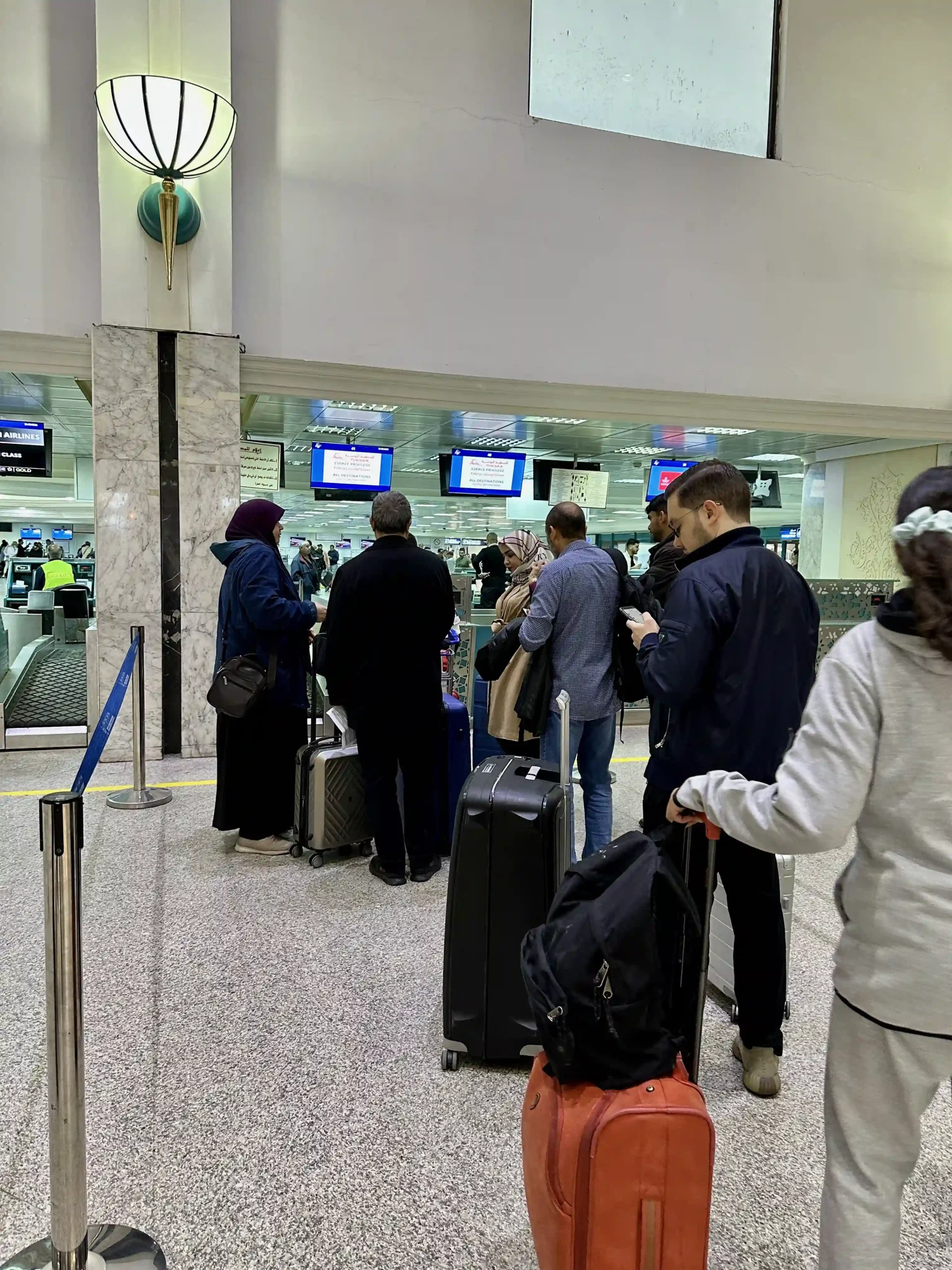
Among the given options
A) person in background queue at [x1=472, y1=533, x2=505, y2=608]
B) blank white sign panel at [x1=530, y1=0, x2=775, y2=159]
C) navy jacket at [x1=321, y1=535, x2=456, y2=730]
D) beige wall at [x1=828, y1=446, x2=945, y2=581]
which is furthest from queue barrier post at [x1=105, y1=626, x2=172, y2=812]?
beige wall at [x1=828, y1=446, x2=945, y2=581]

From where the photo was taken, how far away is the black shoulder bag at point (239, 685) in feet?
11.7

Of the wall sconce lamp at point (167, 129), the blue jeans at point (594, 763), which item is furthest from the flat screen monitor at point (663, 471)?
the blue jeans at point (594, 763)

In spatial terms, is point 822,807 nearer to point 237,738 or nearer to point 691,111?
point 237,738

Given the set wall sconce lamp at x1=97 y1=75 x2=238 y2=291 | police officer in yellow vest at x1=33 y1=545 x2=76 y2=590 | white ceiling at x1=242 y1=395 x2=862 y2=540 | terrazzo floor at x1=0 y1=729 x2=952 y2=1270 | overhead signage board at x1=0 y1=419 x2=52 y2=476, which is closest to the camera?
terrazzo floor at x1=0 y1=729 x2=952 y2=1270

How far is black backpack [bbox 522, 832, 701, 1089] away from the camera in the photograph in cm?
139

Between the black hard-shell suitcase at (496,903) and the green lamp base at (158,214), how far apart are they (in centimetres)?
475

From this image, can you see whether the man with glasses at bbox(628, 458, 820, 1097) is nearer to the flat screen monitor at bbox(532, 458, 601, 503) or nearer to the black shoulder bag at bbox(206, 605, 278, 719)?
the black shoulder bag at bbox(206, 605, 278, 719)

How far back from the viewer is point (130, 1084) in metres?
2.20

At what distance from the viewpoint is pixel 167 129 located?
4.81 metres

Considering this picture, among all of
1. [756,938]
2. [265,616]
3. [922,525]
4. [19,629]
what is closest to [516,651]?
[265,616]

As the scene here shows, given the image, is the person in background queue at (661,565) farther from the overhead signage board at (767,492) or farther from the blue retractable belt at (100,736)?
the overhead signage board at (767,492)

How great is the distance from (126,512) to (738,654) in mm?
4634

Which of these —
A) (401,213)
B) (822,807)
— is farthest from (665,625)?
(401,213)

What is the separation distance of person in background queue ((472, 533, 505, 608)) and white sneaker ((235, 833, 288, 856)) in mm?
5163
